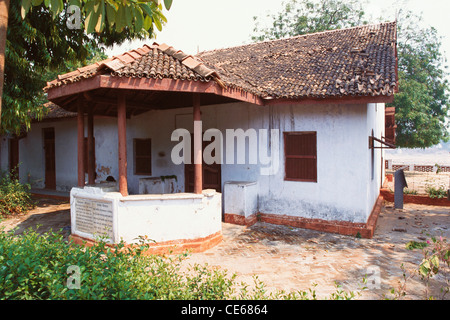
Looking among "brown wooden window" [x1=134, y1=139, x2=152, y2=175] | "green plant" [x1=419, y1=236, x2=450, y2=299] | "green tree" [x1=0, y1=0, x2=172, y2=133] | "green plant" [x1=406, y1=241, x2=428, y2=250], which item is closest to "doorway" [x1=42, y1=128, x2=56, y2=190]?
"green tree" [x1=0, y1=0, x2=172, y2=133]

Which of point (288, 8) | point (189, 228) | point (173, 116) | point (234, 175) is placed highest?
point (288, 8)

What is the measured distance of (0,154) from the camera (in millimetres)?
15945

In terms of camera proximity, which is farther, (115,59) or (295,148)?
(295,148)

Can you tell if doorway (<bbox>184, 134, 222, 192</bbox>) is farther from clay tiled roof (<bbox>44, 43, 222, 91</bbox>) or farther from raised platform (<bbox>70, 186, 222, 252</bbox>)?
clay tiled roof (<bbox>44, 43, 222, 91</bbox>)

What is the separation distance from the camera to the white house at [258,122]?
6.20m

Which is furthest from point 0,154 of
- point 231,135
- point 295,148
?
point 295,148

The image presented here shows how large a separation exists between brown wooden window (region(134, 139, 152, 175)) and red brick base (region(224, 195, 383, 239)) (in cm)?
387

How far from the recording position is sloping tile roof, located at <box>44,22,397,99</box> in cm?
593

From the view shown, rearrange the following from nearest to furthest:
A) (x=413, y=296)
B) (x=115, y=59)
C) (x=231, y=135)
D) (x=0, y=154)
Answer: (x=413, y=296), (x=115, y=59), (x=231, y=135), (x=0, y=154)

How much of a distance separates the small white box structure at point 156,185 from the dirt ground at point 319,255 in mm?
2350

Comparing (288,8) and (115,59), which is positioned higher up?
(288,8)
